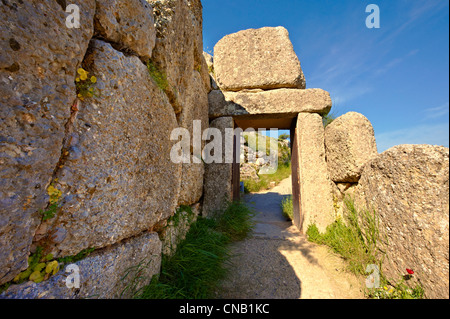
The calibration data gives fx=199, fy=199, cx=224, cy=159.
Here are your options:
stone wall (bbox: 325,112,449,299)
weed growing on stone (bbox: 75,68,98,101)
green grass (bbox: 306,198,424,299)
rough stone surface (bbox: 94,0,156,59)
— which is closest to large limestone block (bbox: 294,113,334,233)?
green grass (bbox: 306,198,424,299)

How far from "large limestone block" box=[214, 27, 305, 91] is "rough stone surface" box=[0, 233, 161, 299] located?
9.79 ft

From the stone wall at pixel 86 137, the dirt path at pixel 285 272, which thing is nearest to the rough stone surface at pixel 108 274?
the stone wall at pixel 86 137

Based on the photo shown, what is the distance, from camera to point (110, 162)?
46.1 inches

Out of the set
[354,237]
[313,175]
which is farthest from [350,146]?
[354,237]

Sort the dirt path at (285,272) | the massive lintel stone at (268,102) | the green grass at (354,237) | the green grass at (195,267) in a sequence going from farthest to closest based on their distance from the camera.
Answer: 1. the massive lintel stone at (268,102)
2. the green grass at (354,237)
3. the dirt path at (285,272)
4. the green grass at (195,267)

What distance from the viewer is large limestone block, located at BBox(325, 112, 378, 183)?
2484 millimetres

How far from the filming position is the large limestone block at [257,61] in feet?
11.2

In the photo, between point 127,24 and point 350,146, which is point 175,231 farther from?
point 350,146

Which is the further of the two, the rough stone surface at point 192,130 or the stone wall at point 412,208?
the rough stone surface at point 192,130

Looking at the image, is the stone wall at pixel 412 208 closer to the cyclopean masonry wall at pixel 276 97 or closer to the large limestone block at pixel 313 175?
the large limestone block at pixel 313 175

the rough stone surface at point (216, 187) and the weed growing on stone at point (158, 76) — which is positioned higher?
the weed growing on stone at point (158, 76)

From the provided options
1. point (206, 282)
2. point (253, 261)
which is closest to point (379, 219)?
point (253, 261)

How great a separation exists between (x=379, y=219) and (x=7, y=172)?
2634 millimetres

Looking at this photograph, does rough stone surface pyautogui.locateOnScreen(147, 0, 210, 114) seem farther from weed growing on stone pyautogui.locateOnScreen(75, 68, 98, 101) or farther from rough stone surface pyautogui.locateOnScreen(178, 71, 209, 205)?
weed growing on stone pyautogui.locateOnScreen(75, 68, 98, 101)
